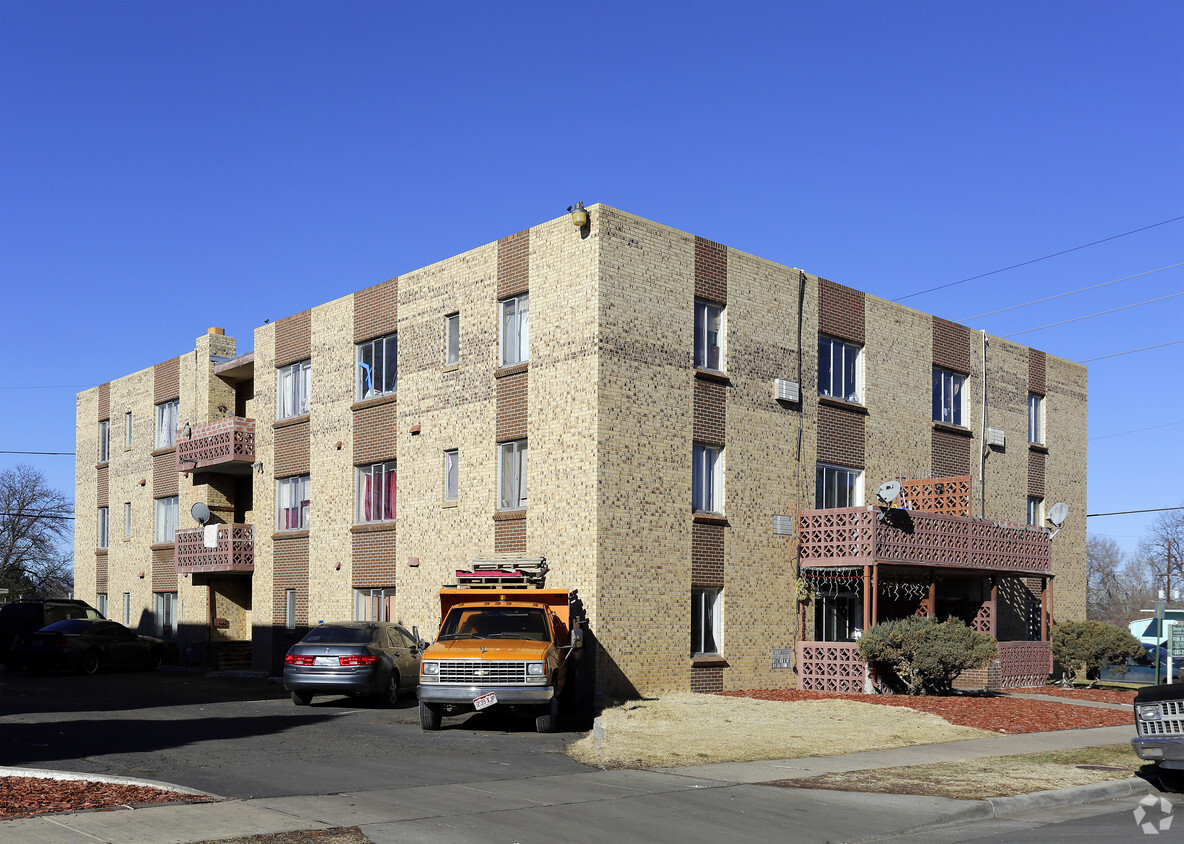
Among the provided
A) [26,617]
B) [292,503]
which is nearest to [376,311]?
[292,503]

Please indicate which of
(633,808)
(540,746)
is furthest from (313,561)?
(633,808)

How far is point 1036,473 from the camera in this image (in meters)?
34.2

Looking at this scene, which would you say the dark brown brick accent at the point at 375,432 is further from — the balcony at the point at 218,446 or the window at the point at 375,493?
the balcony at the point at 218,446

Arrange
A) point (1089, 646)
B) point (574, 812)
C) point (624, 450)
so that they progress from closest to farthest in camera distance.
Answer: point (574, 812) → point (624, 450) → point (1089, 646)

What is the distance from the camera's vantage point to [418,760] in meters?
14.5

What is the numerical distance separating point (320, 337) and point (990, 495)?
59.8 feet

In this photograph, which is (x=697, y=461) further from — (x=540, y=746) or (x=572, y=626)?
(x=540, y=746)

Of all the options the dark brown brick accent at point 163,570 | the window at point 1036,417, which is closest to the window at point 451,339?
the dark brown brick accent at point 163,570

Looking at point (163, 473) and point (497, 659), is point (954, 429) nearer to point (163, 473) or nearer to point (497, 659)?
point (497, 659)

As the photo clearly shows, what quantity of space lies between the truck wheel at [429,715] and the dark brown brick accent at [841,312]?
1410cm

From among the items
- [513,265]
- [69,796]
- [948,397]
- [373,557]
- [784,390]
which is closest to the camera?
[69,796]

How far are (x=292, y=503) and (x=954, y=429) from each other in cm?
1754

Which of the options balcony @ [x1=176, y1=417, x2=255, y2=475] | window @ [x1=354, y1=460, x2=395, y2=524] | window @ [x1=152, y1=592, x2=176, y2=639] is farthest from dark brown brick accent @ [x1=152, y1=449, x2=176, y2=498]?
window @ [x1=354, y1=460, x2=395, y2=524]

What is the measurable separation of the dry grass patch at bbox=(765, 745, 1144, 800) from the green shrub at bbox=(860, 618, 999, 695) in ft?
23.8
